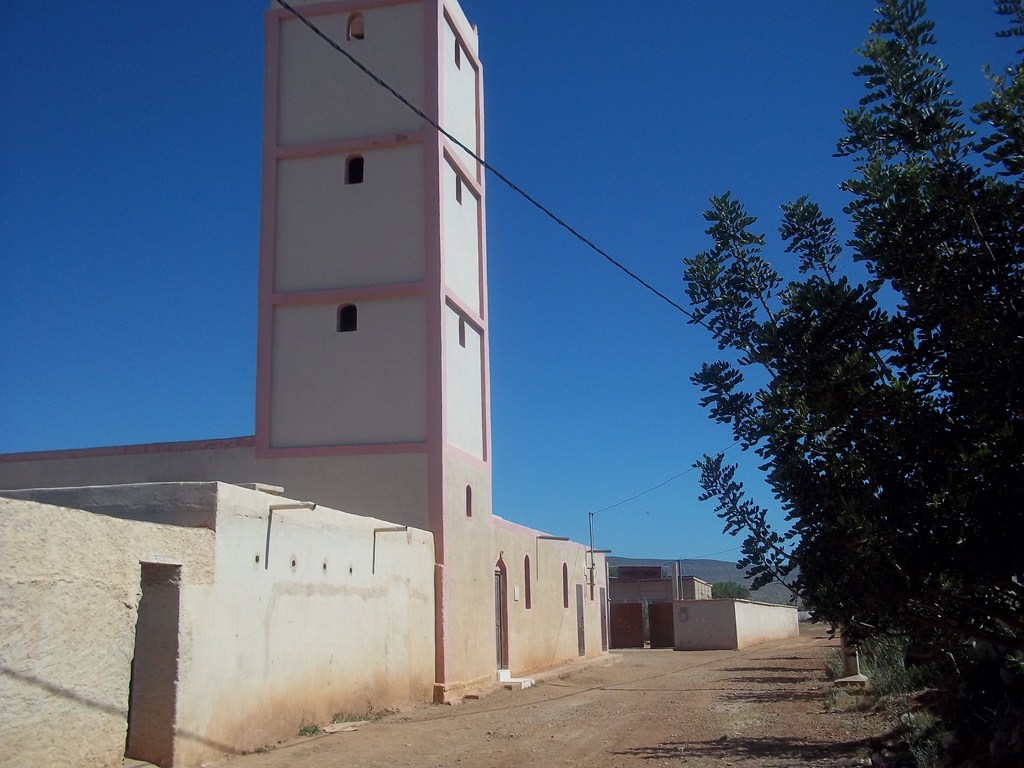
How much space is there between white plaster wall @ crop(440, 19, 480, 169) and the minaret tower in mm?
83

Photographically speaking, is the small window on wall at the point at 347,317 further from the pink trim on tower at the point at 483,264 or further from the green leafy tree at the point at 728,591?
the green leafy tree at the point at 728,591

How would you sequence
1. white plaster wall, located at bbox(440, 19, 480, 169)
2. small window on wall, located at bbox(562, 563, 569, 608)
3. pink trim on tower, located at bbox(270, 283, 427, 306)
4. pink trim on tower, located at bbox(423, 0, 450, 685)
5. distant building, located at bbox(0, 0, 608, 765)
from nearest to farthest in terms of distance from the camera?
1. pink trim on tower, located at bbox(423, 0, 450, 685)
2. distant building, located at bbox(0, 0, 608, 765)
3. pink trim on tower, located at bbox(270, 283, 427, 306)
4. white plaster wall, located at bbox(440, 19, 480, 169)
5. small window on wall, located at bbox(562, 563, 569, 608)

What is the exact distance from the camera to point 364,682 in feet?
47.0

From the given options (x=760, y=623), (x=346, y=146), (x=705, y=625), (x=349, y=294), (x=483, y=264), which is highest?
(x=346, y=146)

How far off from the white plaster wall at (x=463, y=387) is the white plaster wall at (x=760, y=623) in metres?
19.0

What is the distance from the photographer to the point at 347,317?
1956cm

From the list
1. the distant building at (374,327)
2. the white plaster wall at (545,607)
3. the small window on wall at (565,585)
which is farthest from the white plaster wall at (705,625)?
the distant building at (374,327)

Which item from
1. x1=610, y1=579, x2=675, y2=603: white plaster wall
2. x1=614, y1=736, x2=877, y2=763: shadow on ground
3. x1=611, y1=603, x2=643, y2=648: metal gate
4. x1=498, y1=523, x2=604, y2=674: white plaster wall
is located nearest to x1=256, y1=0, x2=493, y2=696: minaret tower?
x1=498, y1=523, x2=604, y2=674: white plaster wall

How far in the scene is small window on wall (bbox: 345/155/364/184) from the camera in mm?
19984

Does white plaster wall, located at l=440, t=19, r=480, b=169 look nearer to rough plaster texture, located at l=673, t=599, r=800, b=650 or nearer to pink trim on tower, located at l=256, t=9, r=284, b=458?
pink trim on tower, located at l=256, t=9, r=284, b=458

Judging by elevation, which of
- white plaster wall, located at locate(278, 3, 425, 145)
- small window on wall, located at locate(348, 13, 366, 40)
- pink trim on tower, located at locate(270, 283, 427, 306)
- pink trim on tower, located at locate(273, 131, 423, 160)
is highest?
small window on wall, located at locate(348, 13, 366, 40)

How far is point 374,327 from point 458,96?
5.97m

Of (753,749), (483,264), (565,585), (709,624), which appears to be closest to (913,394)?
(753,749)

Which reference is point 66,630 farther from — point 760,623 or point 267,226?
point 760,623
